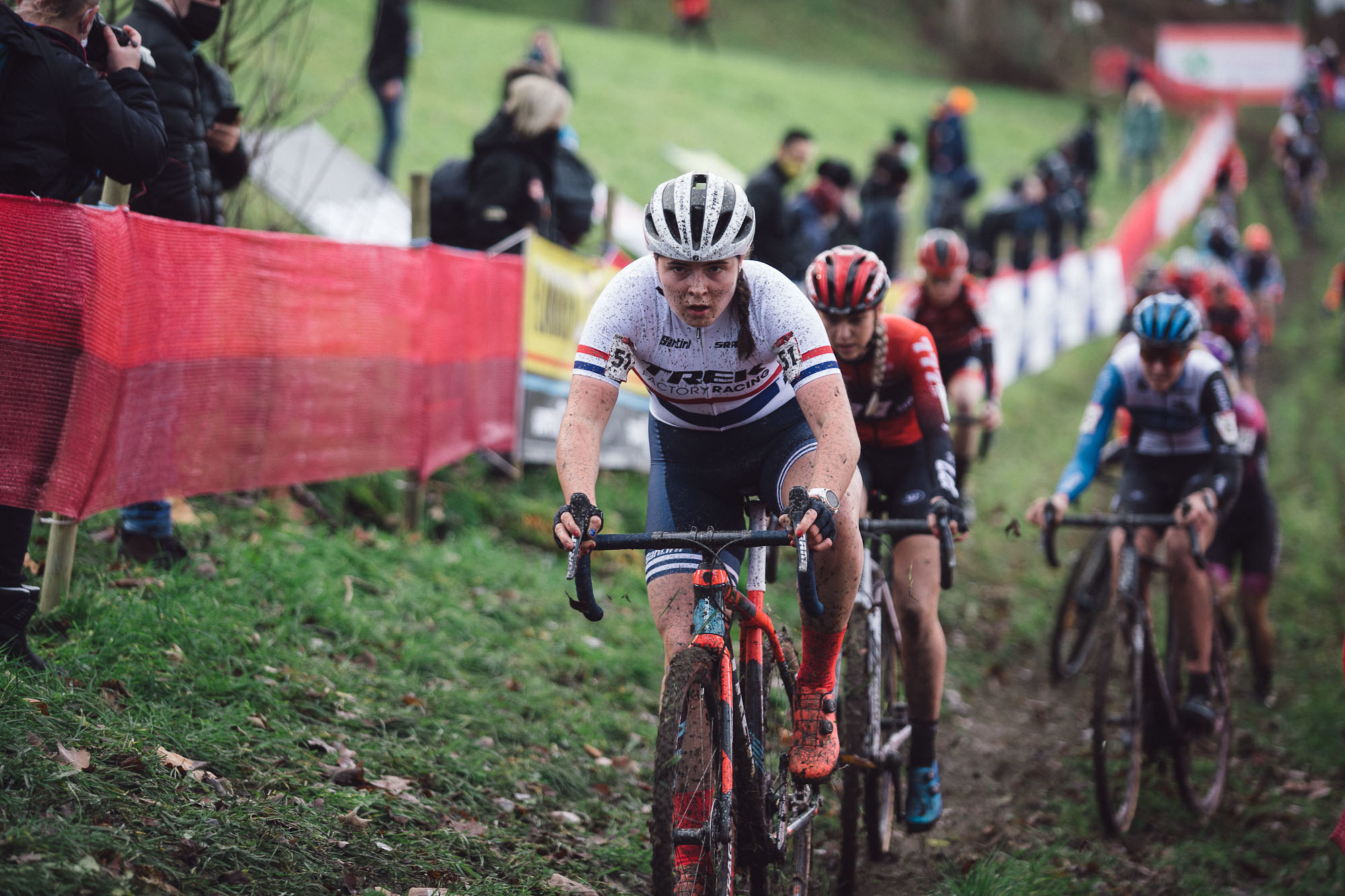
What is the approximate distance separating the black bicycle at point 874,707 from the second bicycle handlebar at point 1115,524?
1.17 metres

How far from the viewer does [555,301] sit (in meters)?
8.68

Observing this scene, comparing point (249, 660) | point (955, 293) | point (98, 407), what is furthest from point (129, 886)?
point (955, 293)

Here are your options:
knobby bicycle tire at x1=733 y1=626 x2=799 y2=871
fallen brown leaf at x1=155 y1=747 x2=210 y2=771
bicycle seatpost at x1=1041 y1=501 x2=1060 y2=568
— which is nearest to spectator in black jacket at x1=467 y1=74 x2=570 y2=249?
bicycle seatpost at x1=1041 y1=501 x2=1060 y2=568

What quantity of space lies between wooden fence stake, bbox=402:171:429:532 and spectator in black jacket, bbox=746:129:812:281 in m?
2.61

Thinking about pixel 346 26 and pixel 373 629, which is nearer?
pixel 373 629

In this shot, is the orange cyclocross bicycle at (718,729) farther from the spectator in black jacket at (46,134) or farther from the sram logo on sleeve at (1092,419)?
the sram logo on sleeve at (1092,419)

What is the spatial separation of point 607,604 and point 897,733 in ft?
8.87

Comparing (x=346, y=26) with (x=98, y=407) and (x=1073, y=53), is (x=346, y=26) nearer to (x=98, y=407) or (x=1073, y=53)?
(x=98, y=407)

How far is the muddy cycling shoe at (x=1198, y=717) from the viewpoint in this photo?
6465mm

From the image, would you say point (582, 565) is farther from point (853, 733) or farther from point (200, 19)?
point (200, 19)

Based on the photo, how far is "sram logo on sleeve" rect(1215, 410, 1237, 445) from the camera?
6.44 meters

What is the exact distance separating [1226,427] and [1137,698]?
158 centimetres

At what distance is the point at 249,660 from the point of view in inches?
197

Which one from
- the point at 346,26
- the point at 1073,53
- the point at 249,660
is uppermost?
the point at 1073,53
